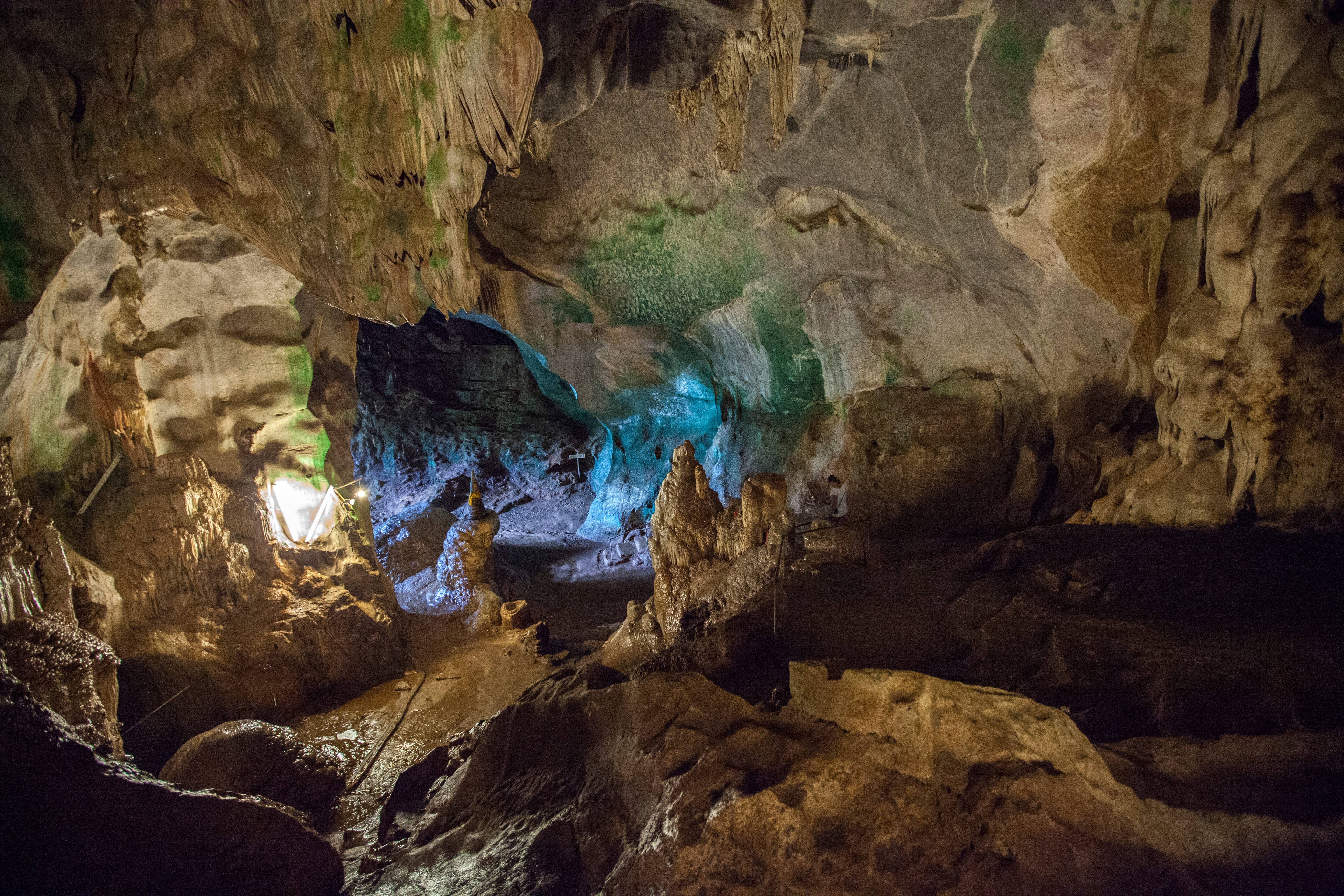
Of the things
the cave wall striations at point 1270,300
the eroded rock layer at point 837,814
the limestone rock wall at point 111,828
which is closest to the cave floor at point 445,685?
the limestone rock wall at point 111,828

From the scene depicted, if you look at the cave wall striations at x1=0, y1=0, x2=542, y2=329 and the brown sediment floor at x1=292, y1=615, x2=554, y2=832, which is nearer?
the cave wall striations at x1=0, y1=0, x2=542, y2=329

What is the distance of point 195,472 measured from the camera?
22.3 ft

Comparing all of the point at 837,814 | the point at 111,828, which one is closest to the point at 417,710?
the point at 111,828

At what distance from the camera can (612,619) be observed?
10.6m

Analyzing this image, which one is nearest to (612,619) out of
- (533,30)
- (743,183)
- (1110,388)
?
(743,183)

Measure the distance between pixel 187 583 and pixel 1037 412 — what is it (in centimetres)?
993

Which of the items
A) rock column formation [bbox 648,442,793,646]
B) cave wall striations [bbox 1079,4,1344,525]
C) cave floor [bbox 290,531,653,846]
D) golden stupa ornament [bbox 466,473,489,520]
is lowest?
cave floor [bbox 290,531,653,846]

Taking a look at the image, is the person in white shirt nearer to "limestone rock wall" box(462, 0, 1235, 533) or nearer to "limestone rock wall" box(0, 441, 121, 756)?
"limestone rock wall" box(462, 0, 1235, 533)

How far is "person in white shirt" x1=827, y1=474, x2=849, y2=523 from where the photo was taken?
34.7ft

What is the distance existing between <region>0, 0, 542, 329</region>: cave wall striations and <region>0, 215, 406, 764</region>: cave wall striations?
0.80 metres

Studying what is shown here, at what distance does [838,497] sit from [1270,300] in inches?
241

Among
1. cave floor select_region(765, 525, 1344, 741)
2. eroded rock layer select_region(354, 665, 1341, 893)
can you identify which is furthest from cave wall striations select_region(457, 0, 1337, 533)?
eroded rock layer select_region(354, 665, 1341, 893)

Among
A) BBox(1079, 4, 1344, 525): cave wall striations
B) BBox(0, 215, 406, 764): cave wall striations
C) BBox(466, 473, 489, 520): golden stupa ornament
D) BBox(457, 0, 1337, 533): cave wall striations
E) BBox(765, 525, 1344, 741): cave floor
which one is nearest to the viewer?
BBox(765, 525, 1344, 741): cave floor

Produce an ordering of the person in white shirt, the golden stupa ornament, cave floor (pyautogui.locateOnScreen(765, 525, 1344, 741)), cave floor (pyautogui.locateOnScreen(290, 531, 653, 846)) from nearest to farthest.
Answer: cave floor (pyautogui.locateOnScreen(765, 525, 1344, 741))
cave floor (pyautogui.locateOnScreen(290, 531, 653, 846))
the person in white shirt
the golden stupa ornament
